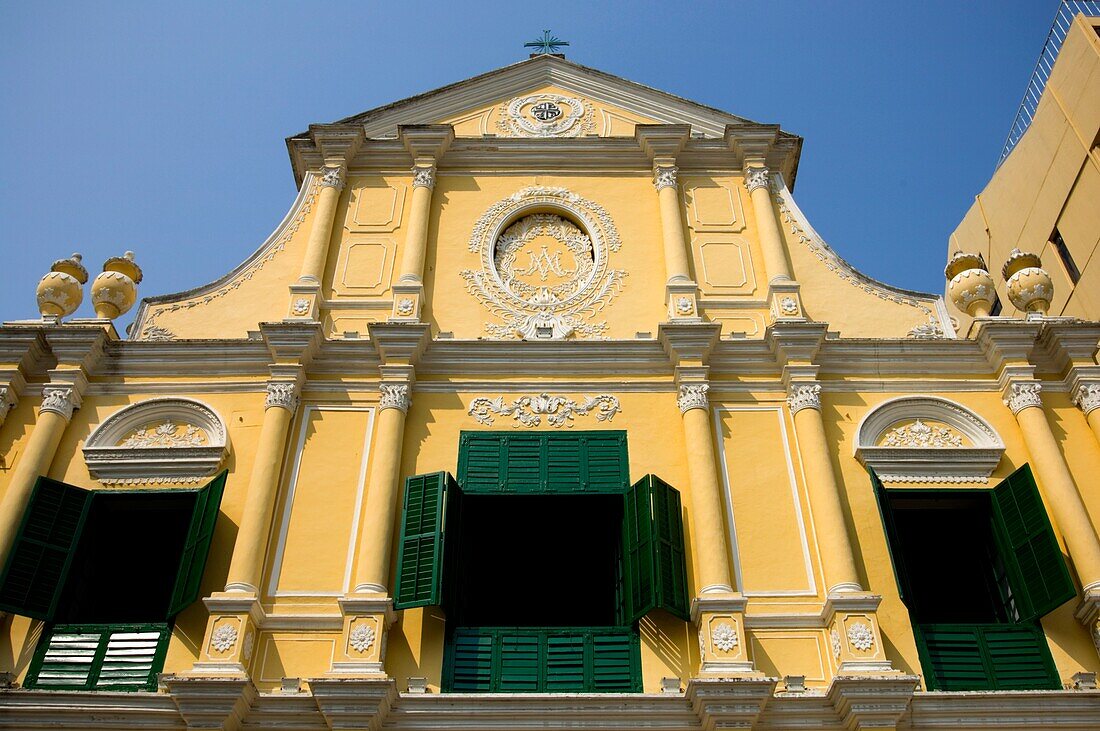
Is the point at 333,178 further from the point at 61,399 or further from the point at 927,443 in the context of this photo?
the point at 927,443

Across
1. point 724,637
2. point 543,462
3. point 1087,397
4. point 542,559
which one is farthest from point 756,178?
point 724,637

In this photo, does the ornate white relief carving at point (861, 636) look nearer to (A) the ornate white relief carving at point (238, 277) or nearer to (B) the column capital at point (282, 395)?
(B) the column capital at point (282, 395)

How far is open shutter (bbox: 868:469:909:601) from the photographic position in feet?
33.1

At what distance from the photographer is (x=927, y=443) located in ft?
37.1

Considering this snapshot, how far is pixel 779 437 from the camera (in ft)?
36.9

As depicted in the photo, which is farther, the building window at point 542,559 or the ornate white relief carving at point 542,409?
the ornate white relief carving at point 542,409

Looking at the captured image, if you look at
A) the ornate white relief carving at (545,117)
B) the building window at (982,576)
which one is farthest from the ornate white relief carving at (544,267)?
the building window at (982,576)

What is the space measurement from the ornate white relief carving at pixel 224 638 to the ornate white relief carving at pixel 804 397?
19.9ft

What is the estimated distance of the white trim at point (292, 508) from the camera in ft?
33.2

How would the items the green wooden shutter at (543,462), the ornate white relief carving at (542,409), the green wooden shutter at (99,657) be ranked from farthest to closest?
1. the ornate white relief carving at (542,409)
2. the green wooden shutter at (543,462)
3. the green wooden shutter at (99,657)

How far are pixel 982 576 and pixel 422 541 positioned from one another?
599 cm

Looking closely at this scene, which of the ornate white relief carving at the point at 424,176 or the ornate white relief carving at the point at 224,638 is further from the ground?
the ornate white relief carving at the point at 424,176

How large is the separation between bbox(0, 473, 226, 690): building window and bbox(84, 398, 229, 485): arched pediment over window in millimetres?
255

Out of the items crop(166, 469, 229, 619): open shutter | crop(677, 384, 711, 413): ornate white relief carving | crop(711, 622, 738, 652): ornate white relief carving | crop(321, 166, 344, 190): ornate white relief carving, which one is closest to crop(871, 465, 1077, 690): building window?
crop(711, 622, 738, 652): ornate white relief carving
